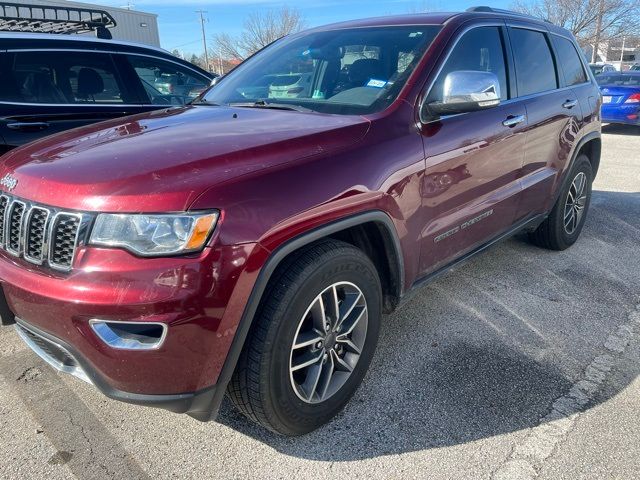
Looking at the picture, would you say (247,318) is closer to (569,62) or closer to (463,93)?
(463,93)

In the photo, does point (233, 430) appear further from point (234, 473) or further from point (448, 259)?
point (448, 259)

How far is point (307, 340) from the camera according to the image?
2248mm

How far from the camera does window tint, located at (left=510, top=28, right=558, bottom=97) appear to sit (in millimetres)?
3719

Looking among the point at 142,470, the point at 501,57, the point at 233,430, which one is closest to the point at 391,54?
the point at 501,57

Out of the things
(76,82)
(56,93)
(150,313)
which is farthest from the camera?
(76,82)

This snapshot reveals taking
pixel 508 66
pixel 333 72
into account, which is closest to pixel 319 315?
pixel 333 72

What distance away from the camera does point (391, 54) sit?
2.98m

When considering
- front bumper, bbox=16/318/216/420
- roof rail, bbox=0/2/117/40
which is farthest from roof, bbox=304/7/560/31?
roof rail, bbox=0/2/117/40

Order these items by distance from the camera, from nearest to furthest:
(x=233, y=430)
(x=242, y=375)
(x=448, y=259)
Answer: (x=242, y=375) < (x=233, y=430) < (x=448, y=259)

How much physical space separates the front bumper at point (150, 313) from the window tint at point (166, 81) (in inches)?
126

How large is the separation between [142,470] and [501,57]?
3243 millimetres

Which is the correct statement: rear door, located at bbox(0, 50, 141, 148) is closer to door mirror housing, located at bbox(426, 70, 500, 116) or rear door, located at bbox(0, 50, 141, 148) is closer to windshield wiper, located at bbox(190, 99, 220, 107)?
windshield wiper, located at bbox(190, 99, 220, 107)

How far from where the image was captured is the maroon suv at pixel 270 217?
1.80 m

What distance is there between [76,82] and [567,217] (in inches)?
172
